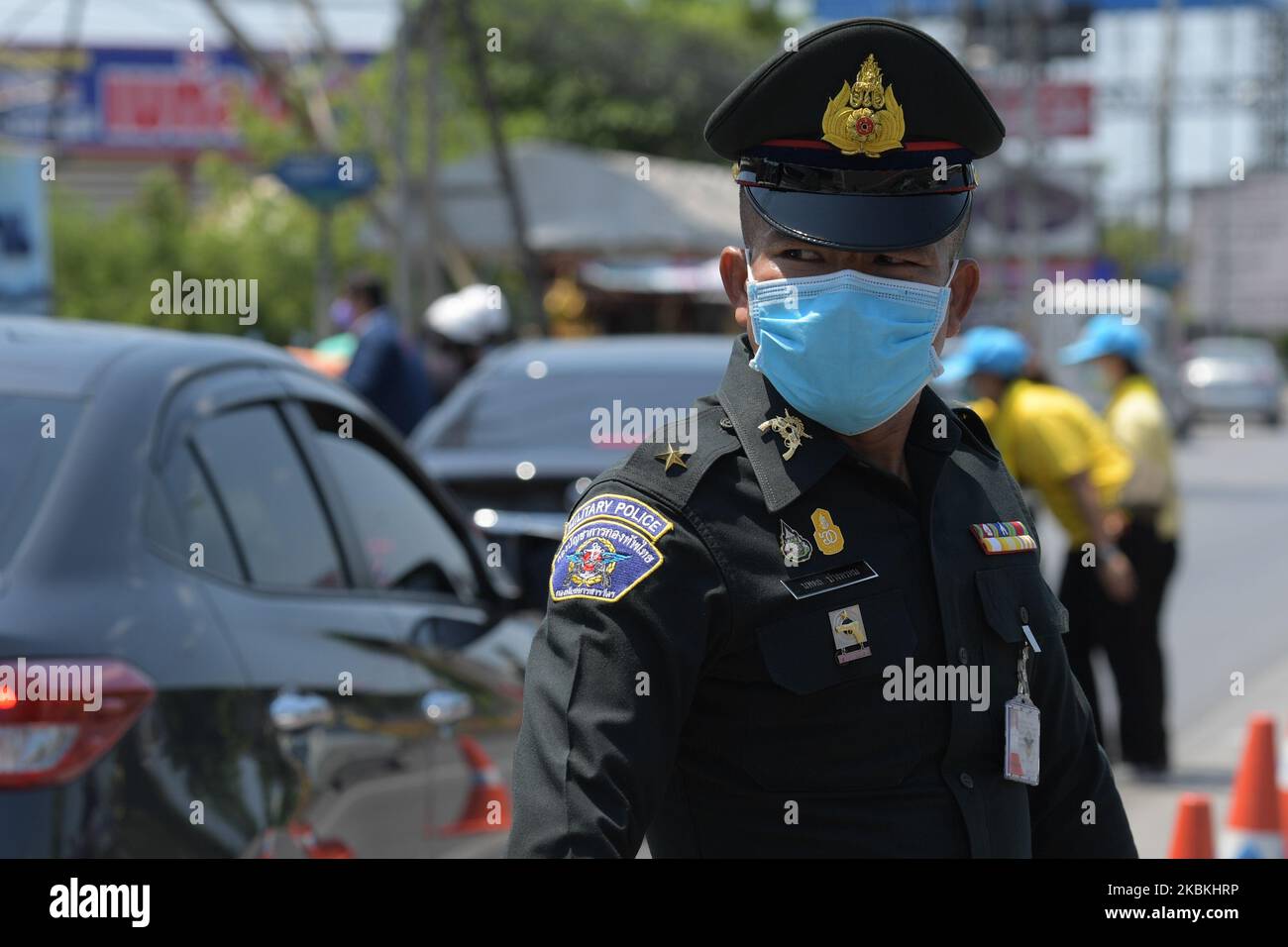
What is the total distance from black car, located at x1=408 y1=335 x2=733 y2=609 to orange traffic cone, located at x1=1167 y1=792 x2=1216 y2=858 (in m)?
2.33

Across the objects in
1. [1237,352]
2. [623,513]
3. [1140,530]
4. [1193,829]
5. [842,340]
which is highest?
[842,340]

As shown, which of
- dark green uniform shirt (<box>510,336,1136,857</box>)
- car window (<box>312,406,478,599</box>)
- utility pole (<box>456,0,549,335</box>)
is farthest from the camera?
utility pole (<box>456,0,549,335</box>)

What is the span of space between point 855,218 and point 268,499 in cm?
195

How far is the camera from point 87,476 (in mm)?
3240

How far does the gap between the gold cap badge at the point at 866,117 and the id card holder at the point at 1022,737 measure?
0.59 m

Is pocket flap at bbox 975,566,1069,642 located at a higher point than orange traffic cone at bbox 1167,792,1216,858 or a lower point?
higher

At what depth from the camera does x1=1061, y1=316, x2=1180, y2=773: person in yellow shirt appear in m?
8.28

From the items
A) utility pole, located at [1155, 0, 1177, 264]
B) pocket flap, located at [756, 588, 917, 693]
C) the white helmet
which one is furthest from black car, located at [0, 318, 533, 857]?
utility pole, located at [1155, 0, 1177, 264]

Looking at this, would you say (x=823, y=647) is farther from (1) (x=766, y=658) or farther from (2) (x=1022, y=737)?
(2) (x=1022, y=737)

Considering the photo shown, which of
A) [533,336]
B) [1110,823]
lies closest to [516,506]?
[1110,823]

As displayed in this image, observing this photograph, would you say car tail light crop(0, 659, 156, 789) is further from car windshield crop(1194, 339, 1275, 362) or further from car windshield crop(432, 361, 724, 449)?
car windshield crop(1194, 339, 1275, 362)

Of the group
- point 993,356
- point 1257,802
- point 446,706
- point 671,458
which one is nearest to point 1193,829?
point 1257,802

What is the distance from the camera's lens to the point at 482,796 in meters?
4.15

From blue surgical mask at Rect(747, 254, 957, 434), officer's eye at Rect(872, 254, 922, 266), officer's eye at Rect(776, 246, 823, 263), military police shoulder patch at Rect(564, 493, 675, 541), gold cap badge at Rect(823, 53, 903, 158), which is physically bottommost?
military police shoulder patch at Rect(564, 493, 675, 541)
